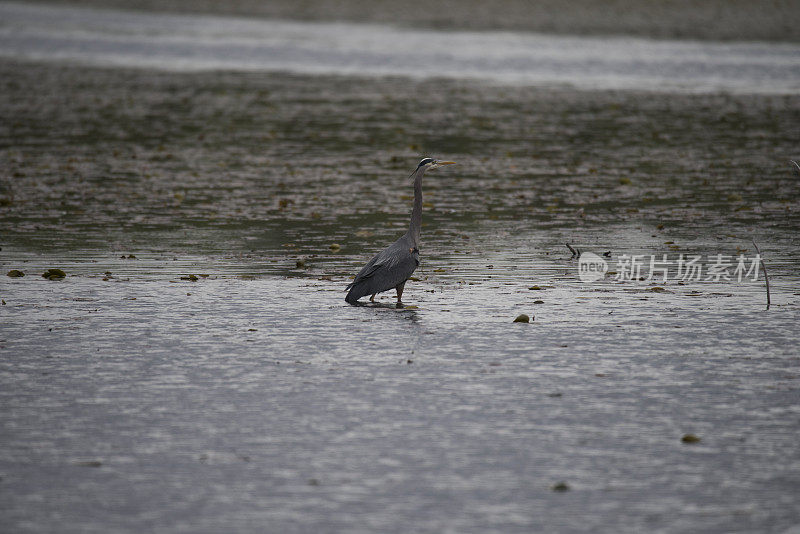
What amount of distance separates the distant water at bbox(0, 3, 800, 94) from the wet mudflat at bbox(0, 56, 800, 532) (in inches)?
529

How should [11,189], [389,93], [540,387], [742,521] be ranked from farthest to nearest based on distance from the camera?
[389,93]
[11,189]
[540,387]
[742,521]

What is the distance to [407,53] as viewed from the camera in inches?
1674

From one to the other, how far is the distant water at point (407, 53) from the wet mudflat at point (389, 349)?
13.4 metres

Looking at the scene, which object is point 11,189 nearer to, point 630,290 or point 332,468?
point 630,290

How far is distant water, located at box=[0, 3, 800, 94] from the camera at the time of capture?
35.2 meters

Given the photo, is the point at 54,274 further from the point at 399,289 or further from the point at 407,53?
the point at 407,53

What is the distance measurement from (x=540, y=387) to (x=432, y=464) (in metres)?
1.78

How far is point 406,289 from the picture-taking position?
483 inches

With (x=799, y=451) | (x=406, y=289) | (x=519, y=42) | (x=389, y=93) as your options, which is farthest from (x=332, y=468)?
(x=519, y=42)

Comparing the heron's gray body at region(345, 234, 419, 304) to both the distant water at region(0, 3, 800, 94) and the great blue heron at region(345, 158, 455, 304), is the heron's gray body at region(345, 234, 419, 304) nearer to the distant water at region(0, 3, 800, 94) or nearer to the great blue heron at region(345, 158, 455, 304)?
the great blue heron at region(345, 158, 455, 304)

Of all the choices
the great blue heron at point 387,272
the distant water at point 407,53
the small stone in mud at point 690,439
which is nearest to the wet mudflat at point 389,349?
the small stone in mud at point 690,439

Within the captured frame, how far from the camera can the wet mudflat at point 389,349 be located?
6.71m

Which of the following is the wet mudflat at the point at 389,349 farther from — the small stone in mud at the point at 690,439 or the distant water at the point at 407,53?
the distant water at the point at 407,53

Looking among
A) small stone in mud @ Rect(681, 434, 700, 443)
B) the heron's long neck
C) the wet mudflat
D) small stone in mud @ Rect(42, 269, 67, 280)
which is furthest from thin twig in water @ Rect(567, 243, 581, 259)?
small stone in mud @ Rect(681, 434, 700, 443)
